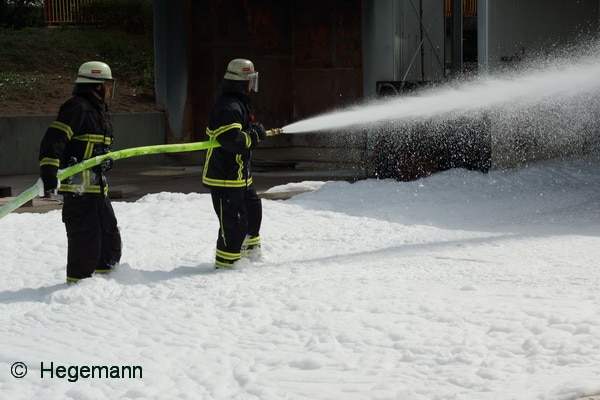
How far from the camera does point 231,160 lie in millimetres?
7383

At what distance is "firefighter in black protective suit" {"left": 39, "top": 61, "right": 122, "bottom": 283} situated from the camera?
6.76 metres

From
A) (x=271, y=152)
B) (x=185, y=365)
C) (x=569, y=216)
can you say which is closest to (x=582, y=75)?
(x=569, y=216)

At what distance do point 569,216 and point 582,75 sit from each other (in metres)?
2.66

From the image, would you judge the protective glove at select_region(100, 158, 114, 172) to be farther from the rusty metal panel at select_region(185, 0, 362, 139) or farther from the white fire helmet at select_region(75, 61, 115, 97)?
the rusty metal panel at select_region(185, 0, 362, 139)

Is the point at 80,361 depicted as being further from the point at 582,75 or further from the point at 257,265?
the point at 582,75

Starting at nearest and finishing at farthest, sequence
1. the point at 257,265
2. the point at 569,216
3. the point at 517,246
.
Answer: the point at 257,265 → the point at 517,246 → the point at 569,216

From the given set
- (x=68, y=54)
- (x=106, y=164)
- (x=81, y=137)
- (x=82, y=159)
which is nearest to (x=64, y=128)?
(x=81, y=137)

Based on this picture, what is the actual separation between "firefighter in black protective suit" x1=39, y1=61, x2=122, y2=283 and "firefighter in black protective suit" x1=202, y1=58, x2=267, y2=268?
83 centimetres

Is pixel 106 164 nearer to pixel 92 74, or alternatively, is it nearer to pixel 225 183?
pixel 92 74

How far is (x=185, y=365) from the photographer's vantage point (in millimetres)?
5059

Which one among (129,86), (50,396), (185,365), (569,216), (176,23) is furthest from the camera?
(129,86)

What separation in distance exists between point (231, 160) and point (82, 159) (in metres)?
1.13

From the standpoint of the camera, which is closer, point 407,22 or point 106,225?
point 106,225

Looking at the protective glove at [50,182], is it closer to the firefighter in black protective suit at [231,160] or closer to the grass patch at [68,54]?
the firefighter in black protective suit at [231,160]
